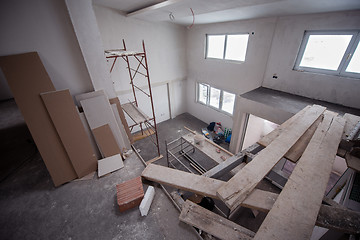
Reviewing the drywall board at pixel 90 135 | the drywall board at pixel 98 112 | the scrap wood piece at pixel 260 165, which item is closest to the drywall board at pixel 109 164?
the drywall board at pixel 90 135

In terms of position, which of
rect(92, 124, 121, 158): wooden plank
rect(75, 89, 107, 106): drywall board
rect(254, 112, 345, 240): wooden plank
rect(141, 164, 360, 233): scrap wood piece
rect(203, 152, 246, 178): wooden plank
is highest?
rect(75, 89, 107, 106): drywall board

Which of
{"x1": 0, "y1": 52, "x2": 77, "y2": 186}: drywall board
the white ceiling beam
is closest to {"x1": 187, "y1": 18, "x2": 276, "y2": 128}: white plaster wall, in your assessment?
the white ceiling beam

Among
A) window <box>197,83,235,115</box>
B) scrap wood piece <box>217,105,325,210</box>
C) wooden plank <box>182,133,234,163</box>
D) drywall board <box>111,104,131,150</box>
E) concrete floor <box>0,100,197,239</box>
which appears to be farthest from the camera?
window <box>197,83,235,115</box>

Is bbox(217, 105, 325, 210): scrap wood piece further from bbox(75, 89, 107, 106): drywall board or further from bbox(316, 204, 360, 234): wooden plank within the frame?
bbox(75, 89, 107, 106): drywall board

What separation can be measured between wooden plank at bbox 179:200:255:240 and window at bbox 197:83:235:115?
5.61 meters

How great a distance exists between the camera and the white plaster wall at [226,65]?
468 cm

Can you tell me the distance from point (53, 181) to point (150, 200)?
1805mm

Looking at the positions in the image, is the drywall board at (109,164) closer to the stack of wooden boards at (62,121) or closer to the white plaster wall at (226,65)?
the stack of wooden boards at (62,121)

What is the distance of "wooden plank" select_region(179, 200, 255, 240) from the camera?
4.08ft

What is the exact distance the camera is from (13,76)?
2115mm

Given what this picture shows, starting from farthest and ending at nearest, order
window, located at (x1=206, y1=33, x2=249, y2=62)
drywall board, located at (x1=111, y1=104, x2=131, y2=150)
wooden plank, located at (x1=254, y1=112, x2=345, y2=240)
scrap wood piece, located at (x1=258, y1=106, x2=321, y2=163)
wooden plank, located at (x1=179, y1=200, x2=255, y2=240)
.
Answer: window, located at (x1=206, y1=33, x2=249, y2=62), drywall board, located at (x1=111, y1=104, x2=131, y2=150), scrap wood piece, located at (x1=258, y1=106, x2=321, y2=163), wooden plank, located at (x1=179, y1=200, x2=255, y2=240), wooden plank, located at (x1=254, y1=112, x2=345, y2=240)

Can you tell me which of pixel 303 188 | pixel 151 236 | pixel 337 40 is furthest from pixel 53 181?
pixel 337 40

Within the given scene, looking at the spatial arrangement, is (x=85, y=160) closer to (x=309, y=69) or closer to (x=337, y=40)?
(x=309, y=69)

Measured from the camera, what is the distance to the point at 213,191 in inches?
51.0
